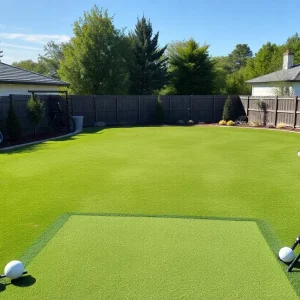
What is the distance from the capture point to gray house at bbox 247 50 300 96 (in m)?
21.9

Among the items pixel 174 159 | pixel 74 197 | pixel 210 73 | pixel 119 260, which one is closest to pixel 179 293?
Result: pixel 119 260

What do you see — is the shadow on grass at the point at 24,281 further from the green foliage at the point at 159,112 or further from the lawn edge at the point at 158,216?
the green foliage at the point at 159,112

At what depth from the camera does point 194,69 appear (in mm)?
29625

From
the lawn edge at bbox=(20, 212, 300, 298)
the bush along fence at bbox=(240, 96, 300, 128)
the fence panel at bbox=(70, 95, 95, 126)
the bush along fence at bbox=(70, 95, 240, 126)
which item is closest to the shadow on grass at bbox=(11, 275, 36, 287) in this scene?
the lawn edge at bbox=(20, 212, 300, 298)

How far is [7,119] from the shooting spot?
12.1 metres

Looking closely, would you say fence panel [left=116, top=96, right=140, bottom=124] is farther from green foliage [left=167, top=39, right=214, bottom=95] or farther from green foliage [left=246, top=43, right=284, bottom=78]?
green foliage [left=246, top=43, right=284, bottom=78]

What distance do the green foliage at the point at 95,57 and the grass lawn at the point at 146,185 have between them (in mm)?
17770

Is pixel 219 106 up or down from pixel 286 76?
down

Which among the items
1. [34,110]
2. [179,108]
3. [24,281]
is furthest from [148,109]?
[24,281]

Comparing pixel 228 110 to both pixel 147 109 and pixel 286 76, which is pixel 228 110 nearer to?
pixel 147 109

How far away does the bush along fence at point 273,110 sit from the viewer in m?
15.9

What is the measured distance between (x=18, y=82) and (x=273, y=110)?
12.9m

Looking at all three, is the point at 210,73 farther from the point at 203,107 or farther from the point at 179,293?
the point at 179,293

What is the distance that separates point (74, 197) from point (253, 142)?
A: 329 inches
